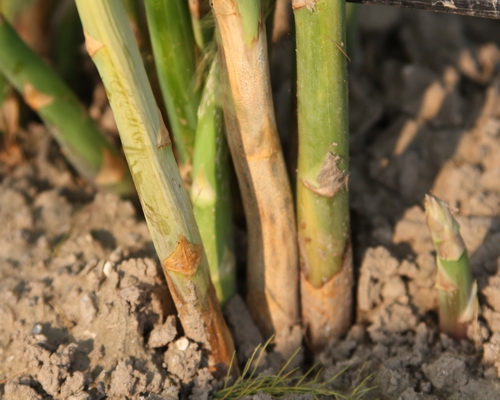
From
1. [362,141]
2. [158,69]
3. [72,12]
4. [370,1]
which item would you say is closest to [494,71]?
[362,141]

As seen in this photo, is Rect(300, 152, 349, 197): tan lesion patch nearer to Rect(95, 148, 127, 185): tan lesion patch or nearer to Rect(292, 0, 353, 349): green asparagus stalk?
Rect(292, 0, 353, 349): green asparagus stalk

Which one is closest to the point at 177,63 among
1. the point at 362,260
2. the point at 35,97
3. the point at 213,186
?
the point at 213,186

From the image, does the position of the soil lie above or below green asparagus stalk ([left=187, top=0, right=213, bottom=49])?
below

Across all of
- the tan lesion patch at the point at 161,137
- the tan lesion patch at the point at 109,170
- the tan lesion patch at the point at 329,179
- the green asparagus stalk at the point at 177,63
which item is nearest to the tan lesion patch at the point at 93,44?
the tan lesion patch at the point at 161,137

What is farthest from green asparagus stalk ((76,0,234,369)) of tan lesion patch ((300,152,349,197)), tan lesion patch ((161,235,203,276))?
tan lesion patch ((300,152,349,197))

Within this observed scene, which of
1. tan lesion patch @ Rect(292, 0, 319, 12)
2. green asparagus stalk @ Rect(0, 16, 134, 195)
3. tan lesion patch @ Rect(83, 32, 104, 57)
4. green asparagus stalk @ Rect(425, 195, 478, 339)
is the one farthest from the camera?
green asparagus stalk @ Rect(0, 16, 134, 195)

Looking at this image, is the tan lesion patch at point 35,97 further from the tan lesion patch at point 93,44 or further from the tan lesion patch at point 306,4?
the tan lesion patch at point 306,4

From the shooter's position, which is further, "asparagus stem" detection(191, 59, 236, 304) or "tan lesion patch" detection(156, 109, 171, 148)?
"asparagus stem" detection(191, 59, 236, 304)

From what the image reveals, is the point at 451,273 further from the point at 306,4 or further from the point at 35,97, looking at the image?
the point at 35,97
